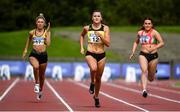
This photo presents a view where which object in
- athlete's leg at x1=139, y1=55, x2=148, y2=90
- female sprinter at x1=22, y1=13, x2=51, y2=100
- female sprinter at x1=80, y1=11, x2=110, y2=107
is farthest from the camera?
female sprinter at x1=22, y1=13, x2=51, y2=100

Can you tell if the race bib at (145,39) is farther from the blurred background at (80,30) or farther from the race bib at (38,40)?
the blurred background at (80,30)

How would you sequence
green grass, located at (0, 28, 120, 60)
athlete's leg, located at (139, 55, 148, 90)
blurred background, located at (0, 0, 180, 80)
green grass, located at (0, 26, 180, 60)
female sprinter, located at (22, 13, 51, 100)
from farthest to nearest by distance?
green grass, located at (0, 28, 120, 60) → green grass, located at (0, 26, 180, 60) → blurred background, located at (0, 0, 180, 80) → female sprinter, located at (22, 13, 51, 100) → athlete's leg, located at (139, 55, 148, 90)

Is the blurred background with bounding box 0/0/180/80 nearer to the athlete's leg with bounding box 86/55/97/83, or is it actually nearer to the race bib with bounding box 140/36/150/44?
the race bib with bounding box 140/36/150/44

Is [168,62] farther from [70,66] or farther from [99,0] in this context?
[99,0]

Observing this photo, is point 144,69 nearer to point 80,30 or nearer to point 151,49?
point 151,49

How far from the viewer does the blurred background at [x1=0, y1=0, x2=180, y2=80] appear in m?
46.8

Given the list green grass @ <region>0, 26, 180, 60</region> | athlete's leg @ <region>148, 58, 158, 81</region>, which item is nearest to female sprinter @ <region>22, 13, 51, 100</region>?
athlete's leg @ <region>148, 58, 158, 81</region>

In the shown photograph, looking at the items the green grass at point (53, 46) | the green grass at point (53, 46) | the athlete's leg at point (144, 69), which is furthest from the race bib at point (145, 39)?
the green grass at point (53, 46)

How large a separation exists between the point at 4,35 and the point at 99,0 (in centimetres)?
3923

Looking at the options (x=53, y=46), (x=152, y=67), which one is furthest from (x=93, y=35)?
(x=53, y=46)

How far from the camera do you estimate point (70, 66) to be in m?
47.1

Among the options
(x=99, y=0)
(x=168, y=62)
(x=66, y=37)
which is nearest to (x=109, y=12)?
(x=99, y=0)

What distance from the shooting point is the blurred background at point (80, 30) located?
4678 cm

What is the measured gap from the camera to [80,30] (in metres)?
74.4
